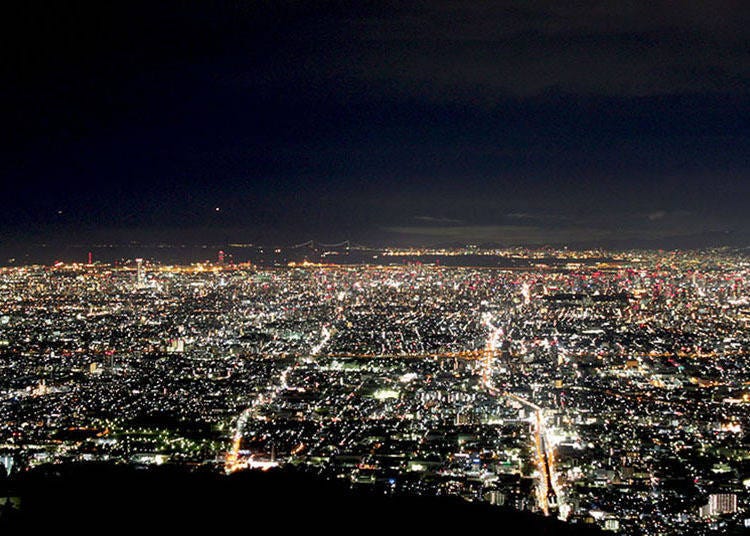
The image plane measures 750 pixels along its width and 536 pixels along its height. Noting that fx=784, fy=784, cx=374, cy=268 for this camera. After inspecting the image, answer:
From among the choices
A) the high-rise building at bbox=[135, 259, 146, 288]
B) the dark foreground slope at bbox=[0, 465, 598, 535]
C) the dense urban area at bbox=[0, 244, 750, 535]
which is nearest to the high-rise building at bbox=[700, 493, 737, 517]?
the dense urban area at bbox=[0, 244, 750, 535]

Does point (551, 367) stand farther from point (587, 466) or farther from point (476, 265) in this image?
point (476, 265)

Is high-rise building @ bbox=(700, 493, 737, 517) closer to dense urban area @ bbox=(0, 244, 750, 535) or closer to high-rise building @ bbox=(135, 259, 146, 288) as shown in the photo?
dense urban area @ bbox=(0, 244, 750, 535)

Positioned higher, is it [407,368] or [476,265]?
[476,265]

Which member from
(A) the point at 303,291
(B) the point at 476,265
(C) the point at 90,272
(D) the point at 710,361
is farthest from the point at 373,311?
(B) the point at 476,265

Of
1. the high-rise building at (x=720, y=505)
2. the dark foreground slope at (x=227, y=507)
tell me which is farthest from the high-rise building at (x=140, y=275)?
the high-rise building at (x=720, y=505)

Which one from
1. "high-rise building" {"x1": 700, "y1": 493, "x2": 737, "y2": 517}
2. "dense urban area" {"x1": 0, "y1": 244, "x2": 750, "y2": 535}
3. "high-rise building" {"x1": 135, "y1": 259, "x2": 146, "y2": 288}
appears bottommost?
"high-rise building" {"x1": 700, "y1": 493, "x2": 737, "y2": 517}

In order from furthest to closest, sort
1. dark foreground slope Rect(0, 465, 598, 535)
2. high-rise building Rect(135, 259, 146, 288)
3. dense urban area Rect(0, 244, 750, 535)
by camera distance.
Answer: high-rise building Rect(135, 259, 146, 288), dense urban area Rect(0, 244, 750, 535), dark foreground slope Rect(0, 465, 598, 535)
